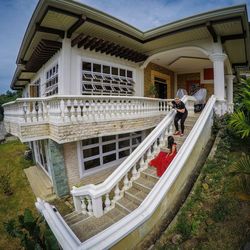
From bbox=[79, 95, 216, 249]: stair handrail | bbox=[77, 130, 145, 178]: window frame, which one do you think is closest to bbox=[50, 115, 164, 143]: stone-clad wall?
bbox=[77, 130, 145, 178]: window frame

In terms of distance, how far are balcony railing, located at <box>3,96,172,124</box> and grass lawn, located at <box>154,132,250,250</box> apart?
3.75m

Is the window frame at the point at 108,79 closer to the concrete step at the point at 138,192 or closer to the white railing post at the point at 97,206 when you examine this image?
the concrete step at the point at 138,192

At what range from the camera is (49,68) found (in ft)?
32.1

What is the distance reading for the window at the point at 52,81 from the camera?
28.8 feet

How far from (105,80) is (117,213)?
22.1 ft

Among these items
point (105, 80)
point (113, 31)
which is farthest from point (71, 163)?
point (113, 31)

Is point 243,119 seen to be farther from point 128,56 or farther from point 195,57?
Answer: point 195,57

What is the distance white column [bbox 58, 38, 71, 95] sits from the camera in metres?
7.62

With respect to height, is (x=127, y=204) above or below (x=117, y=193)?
below

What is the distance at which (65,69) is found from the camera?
25.2 ft

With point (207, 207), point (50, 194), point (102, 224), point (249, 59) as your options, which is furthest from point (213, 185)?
point (249, 59)

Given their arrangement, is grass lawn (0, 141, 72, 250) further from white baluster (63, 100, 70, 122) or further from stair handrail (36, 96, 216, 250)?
white baluster (63, 100, 70, 122)

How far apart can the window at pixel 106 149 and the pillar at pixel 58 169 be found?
1.08 metres

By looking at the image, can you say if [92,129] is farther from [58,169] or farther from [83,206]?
[83,206]
